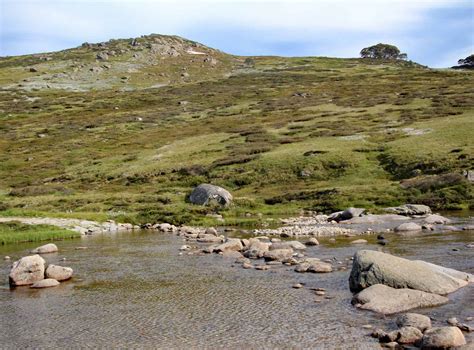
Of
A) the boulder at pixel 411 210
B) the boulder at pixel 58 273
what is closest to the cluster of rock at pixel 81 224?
the boulder at pixel 58 273

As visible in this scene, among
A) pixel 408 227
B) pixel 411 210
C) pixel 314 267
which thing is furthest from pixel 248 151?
pixel 314 267

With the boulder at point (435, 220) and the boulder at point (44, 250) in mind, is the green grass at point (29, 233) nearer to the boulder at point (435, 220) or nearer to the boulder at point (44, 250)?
the boulder at point (44, 250)

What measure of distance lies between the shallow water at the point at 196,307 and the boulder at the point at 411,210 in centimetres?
1720

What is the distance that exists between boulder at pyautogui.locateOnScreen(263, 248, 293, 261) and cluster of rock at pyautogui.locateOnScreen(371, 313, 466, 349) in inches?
523

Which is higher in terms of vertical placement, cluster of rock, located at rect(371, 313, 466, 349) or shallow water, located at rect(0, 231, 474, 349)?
cluster of rock, located at rect(371, 313, 466, 349)

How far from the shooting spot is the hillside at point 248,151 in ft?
193

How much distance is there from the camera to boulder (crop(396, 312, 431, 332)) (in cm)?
1656

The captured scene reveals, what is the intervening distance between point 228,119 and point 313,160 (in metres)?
53.6

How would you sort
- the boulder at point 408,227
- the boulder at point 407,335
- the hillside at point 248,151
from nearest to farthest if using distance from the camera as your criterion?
the boulder at point 407,335 → the boulder at point 408,227 → the hillside at point 248,151

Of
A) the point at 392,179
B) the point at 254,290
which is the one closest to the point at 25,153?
the point at 392,179

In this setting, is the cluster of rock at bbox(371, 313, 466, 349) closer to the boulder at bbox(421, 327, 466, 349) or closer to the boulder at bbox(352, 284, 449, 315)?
the boulder at bbox(421, 327, 466, 349)

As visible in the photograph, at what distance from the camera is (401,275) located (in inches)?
830

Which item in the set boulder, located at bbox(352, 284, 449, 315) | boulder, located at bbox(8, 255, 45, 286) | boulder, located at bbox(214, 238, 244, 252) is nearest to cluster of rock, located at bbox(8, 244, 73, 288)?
boulder, located at bbox(8, 255, 45, 286)

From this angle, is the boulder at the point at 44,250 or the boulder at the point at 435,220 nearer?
the boulder at the point at 44,250
